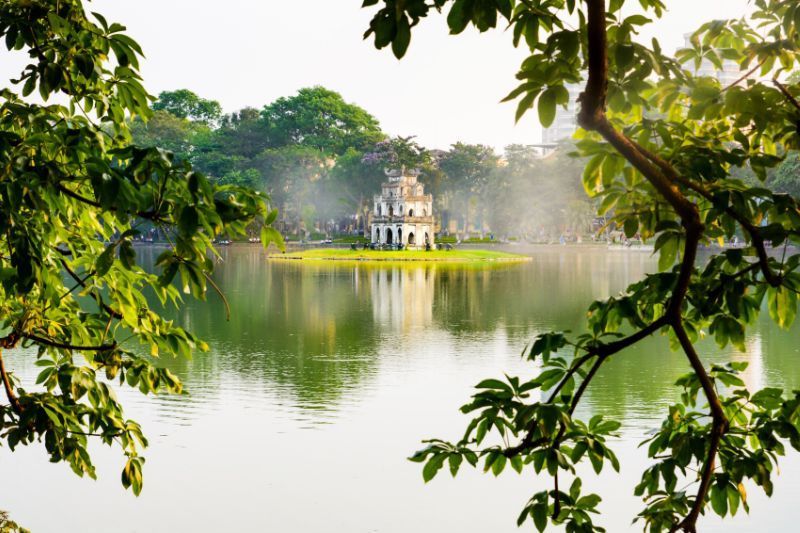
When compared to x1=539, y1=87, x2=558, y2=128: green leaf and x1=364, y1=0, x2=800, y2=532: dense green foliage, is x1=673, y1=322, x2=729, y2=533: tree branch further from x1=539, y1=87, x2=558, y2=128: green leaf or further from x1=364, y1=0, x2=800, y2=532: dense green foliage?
x1=539, y1=87, x2=558, y2=128: green leaf

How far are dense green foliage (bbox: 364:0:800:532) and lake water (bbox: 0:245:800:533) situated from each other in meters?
4.20

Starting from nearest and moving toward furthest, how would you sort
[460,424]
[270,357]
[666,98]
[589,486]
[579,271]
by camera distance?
[666,98] → [589,486] → [460,424] → [270,357] → [579,271]

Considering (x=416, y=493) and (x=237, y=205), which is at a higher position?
(x=237, y=205)

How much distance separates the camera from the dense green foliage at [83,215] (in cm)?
204

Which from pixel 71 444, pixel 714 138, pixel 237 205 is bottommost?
pixel 71 444

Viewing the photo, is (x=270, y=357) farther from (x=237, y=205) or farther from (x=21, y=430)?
(x=237, y=205)

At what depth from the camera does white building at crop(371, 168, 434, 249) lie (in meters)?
51.5

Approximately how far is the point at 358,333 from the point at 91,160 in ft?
45.8

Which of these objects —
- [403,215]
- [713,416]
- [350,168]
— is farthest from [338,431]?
[350,168]

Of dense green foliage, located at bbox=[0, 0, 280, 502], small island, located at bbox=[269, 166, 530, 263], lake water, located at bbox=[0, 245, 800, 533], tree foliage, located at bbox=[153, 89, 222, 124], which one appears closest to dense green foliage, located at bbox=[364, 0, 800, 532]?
dense green foliage, located at bbox=[0, 0, 280, 502]

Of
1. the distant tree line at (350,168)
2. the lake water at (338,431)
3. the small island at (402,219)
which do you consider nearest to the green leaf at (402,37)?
the lake water at (338,431)

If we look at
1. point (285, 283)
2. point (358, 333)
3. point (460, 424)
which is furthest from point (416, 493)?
point (285, 283)

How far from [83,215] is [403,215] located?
48366mm

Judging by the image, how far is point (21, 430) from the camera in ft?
9.20
